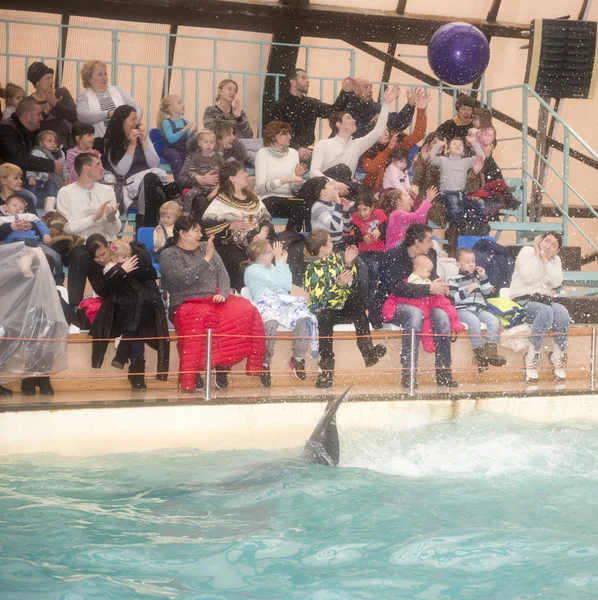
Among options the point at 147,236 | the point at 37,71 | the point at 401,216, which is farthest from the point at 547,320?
the point at 37,71

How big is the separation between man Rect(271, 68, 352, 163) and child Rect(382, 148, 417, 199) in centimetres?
90

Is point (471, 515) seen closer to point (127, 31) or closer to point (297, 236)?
point (297, 236)

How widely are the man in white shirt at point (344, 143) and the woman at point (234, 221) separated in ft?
3.75

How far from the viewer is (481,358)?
9141 millimetres

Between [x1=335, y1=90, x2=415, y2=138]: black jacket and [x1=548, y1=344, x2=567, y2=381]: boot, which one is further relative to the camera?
[x1=335, y1=90, x2=415, y2=138]: black jacket

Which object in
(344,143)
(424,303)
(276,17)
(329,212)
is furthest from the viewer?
(276,17)

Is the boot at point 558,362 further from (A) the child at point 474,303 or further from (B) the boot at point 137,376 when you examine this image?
(B) the boot at point 137,376

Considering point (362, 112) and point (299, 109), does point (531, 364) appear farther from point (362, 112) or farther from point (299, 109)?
point (299, 109)

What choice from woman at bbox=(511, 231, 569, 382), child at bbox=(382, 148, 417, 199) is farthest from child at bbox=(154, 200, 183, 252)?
woman at bbox=(511, 231, 569, 382)

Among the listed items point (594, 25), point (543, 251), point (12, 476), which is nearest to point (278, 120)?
point (543, 251)

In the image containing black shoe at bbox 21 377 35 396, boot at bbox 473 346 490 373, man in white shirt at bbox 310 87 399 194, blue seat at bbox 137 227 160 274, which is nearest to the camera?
black shoe at bbox 21 377 35 396

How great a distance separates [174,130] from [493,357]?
12.9 feet

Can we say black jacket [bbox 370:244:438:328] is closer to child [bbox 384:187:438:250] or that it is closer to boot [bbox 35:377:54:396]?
child [bbox 384:187:438:250]

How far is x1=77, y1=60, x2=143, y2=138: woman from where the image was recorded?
1002cm
